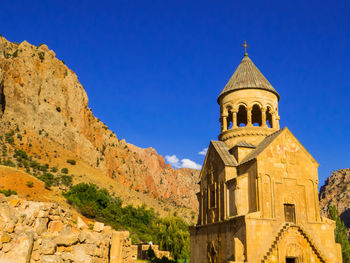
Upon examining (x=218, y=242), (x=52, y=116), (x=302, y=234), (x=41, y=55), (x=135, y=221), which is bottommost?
(x=218, y=242)

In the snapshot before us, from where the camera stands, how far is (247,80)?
19891mm

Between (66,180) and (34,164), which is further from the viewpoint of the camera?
(66,180)

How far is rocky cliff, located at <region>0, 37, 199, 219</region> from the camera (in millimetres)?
59719

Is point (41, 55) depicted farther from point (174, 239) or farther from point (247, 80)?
point (247, 80)

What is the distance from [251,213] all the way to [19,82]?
193ft

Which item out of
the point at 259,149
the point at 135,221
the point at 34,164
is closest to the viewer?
the point at 259,149

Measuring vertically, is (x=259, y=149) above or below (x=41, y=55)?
below

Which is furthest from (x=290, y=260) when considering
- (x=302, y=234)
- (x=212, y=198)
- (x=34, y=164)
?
(x=34, y=164)

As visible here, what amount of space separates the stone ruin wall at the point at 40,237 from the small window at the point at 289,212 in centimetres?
996

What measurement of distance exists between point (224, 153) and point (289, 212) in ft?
14.7

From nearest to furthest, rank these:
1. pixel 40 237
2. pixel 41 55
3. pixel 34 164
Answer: pixel 40 237, pixel 34 164, pixel 41 55

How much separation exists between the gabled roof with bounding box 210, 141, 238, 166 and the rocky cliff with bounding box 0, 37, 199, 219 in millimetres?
45596

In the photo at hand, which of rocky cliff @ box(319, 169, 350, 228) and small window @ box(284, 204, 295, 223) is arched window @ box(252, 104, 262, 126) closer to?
small window @ box(284, 204, 295, 223)

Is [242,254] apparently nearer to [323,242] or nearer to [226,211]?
[226,211]
